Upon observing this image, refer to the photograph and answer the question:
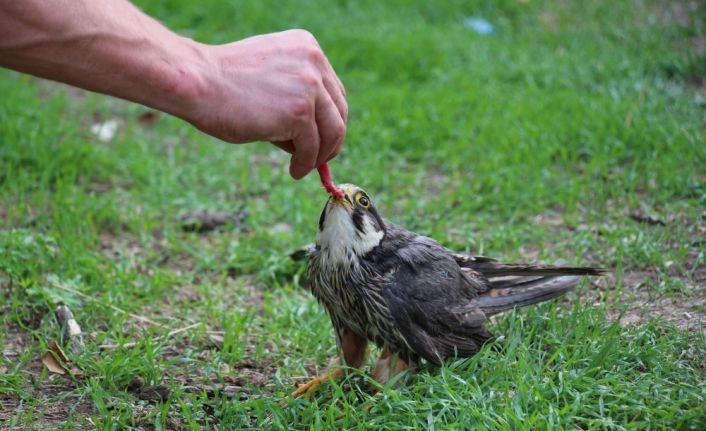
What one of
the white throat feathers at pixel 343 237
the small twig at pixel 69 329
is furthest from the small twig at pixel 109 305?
the white throat feathers at pixel 343 237

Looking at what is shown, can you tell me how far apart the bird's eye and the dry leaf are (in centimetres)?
146

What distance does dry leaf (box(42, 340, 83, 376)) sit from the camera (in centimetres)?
399

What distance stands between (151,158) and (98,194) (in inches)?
26.0

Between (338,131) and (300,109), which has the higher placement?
(300,109)

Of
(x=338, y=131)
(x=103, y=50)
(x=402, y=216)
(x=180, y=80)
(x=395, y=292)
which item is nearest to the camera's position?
(x=103, y=50)

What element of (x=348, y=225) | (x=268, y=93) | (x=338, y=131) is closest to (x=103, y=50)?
(x=268, y=93)

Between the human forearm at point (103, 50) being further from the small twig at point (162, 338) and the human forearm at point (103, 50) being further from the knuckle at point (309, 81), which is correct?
the small twig at point (162, 338)

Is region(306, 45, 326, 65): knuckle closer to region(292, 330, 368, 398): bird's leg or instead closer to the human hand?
the human hand

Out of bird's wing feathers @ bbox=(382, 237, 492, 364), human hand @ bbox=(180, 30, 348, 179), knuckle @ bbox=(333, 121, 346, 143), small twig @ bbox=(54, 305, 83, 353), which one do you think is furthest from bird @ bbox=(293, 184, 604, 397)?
small twig @ bbox=(54, 305, 83, 353)

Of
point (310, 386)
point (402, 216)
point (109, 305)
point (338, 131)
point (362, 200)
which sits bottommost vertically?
point (402, 216)

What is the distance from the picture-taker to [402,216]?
19.3 ft

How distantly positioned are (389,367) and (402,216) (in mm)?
2145

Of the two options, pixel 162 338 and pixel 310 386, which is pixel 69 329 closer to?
pixel 162 338

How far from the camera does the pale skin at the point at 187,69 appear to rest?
286cm
